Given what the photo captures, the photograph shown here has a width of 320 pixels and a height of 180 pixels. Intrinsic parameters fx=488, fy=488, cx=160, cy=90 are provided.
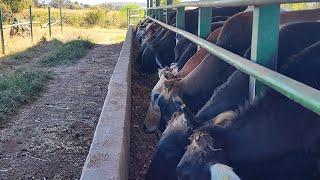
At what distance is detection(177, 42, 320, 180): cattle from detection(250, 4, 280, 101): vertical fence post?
216 millimetres

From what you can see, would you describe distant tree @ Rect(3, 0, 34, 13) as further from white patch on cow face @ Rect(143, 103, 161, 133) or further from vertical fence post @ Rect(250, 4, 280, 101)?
vertical fence post @ Rect(250, 4, 280, 101)

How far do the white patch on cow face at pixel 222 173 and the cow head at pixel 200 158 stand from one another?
0.04 meters

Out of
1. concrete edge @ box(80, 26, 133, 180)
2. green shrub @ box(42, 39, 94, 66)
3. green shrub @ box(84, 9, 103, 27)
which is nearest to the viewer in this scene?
concrete edge @ box(80, 26, 133, 180)

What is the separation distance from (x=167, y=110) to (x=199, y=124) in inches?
50.6

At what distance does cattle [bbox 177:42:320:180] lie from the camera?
2.22 metres

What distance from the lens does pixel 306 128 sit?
2234 millimetres

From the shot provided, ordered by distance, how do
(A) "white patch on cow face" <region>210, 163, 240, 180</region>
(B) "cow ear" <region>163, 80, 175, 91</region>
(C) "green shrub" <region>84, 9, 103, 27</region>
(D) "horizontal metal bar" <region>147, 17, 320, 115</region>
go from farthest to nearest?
(C) "green shrub" <region>84, 9, 103, 27</region>, (B) "cow ear" <region>163, 80, 175, 91</region>, (A) "white patch on cow face" <region>210, 163, 240, 180</region>, (D) "horizontal metal bar" <region>147, 17, 320, 115</region>

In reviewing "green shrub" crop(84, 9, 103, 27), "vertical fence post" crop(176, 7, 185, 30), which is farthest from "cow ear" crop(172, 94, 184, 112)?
"green shrub" crop(84, 9, 103, 27)

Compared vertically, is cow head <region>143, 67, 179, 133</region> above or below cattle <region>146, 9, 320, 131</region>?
below

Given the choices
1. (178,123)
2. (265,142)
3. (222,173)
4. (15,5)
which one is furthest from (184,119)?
(15,5)

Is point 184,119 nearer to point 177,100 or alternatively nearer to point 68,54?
point 177,100

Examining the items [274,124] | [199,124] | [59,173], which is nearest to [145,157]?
[59,173]

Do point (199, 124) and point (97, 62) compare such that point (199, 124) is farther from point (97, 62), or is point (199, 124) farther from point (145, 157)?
point (97, 62)

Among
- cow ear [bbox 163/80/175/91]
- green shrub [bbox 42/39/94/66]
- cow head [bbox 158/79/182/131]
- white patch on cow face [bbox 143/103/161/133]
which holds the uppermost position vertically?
cow ear [bbox 163/80/175/91]
